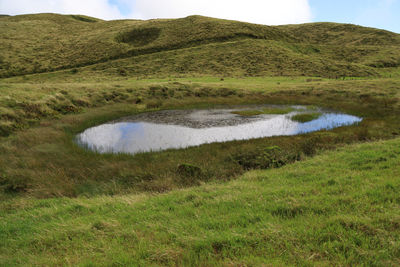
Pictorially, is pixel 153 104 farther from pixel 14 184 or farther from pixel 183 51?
pixel 183 51

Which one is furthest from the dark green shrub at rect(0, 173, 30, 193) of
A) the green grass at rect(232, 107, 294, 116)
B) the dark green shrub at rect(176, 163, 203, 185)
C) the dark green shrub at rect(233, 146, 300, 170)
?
the green grass at rect(232, 107, 294, 116)

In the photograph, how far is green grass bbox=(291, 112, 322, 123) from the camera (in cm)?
2271

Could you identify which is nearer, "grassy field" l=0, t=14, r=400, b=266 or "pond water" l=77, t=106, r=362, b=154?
"grassy field" l=0, t=14, r=400, b=266

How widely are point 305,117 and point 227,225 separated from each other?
21260 mm

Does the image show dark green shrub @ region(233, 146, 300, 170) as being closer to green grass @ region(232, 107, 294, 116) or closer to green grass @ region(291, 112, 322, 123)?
green grass @ region(291, 112, 322, 123)

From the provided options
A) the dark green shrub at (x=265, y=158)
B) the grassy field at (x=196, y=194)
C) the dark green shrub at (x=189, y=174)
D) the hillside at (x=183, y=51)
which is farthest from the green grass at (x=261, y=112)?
the hillside at (x=183, y=51)

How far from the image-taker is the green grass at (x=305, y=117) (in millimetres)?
22714

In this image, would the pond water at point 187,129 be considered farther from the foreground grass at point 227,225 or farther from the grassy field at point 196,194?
the foreground grass at point 227,225

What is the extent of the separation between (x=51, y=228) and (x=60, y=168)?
253 inches

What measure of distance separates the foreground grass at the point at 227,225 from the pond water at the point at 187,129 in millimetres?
7929

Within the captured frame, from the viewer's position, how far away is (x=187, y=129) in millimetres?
20188

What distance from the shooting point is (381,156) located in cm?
932

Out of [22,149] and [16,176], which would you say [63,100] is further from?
[16,176]

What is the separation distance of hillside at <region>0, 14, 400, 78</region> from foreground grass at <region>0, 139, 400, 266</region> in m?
58.6
